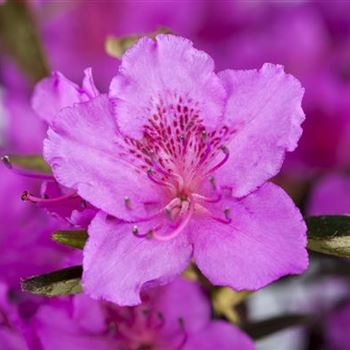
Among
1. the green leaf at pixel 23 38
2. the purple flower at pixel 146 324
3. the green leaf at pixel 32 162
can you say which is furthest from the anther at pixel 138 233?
the green leaf at pixel 23 38

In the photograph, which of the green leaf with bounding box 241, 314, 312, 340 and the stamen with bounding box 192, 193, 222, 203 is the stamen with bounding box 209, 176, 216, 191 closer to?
the stamen with bounding box 192, 193, 222, 203

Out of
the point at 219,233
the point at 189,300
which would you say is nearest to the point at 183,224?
the point at 219,233

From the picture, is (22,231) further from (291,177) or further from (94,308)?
(291,177)

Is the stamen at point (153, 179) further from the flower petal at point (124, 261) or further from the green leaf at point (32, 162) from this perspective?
the green leaf at point (32, 162)

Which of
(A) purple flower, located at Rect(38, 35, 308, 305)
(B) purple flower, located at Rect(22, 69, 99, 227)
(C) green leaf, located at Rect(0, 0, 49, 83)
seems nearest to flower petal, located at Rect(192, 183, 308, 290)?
(A) purple flower, located at Rect(38, 35, 308, 305)

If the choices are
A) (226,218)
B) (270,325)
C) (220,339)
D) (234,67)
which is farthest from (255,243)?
(234,67)

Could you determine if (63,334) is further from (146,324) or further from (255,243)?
(255,243)

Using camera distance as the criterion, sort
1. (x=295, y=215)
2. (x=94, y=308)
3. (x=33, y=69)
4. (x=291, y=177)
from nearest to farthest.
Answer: (x=295, y=215), (x=94, y=308), (x=33, y=69), (x=291, y=177)
